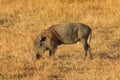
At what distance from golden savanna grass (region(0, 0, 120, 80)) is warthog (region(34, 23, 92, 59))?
0.97 feet

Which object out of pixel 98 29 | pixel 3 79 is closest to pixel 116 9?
pixel 98 29

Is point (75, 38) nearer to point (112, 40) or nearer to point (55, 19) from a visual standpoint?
point (112, 40)

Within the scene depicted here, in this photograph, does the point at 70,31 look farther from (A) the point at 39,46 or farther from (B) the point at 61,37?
(A) the point at 39,46

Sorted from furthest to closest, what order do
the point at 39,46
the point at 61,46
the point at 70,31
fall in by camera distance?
the point at 61,46 → the point at 39,46 → the point at 70,31

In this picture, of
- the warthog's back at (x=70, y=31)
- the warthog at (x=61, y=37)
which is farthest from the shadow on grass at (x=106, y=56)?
the warthog's back at (x=70, y=31)

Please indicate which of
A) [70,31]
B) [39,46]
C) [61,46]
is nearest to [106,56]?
[70,31]

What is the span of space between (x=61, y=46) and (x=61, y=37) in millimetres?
1477

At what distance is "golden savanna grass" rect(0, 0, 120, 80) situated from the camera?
304 inches

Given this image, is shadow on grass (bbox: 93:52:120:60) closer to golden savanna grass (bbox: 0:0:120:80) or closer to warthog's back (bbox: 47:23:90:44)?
golden savanna grass (bbox: 0:0:120:80)

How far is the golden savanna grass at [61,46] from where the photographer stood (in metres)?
7.73

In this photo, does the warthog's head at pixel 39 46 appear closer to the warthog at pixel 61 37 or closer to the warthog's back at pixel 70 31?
the warthog at pixel 61 37

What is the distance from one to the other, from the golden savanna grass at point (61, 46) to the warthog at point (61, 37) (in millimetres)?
295

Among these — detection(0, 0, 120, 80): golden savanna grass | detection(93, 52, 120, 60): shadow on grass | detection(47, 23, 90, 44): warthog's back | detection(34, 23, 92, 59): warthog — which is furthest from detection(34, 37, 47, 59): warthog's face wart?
detection(93, 52, 120, 60): shadow on grass

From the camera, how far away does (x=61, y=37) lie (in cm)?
884
